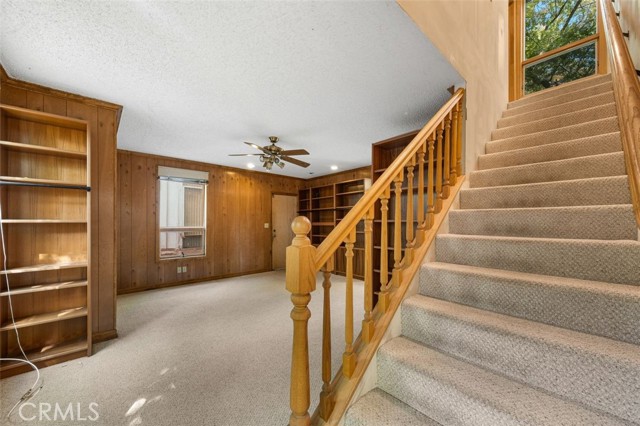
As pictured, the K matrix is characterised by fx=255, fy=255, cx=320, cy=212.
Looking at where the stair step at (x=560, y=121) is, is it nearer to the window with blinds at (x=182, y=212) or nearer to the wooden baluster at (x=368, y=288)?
the wooden baluster at (x=368, y=288)

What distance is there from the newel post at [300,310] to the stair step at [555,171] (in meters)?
1.91

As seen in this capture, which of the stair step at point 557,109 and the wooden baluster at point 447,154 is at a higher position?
the stair step at point 557,109

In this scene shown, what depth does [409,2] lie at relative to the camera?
155 centimetres

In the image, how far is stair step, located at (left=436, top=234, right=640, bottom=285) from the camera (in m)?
1.18

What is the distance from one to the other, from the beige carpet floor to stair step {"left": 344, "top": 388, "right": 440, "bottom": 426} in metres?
0.65

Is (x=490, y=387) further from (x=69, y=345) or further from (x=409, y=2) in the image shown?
(x=69, y=345)

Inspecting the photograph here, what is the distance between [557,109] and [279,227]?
5.38 meters

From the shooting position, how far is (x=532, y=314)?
1.22 metres

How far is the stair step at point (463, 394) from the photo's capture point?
872 millimetres

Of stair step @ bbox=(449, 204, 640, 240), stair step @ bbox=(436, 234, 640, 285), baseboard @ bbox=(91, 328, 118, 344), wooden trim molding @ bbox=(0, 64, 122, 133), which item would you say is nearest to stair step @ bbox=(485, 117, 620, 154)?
stair step @ bbox=(449, 204, 640, 240)

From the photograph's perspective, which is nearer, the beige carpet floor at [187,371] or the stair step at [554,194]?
the stair step at [554,194]

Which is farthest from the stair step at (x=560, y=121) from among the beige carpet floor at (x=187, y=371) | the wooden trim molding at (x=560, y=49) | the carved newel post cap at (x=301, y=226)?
the carved newel post cap at (x=301, y=226)

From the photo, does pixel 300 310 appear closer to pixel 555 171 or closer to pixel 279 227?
pixel 555 171

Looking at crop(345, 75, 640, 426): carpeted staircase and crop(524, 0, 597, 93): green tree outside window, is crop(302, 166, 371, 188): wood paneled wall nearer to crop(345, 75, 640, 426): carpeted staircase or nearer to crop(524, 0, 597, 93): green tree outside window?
crop(524, 0, 597, 93): green tree outside window
